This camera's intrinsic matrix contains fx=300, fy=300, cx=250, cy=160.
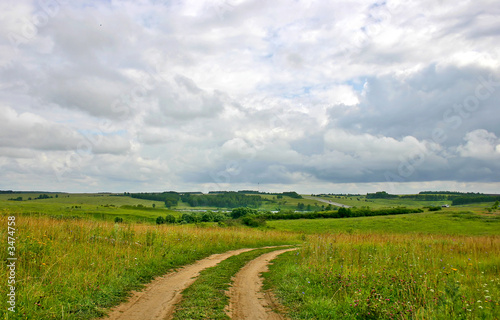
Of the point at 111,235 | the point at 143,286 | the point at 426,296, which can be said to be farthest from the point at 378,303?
the point at 111,235

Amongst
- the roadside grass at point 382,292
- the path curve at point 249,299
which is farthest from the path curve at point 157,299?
the roadside grass at point 382,292

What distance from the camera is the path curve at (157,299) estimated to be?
752 cm

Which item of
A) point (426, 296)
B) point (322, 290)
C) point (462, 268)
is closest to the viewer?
point (426, 296)

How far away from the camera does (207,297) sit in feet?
29.5

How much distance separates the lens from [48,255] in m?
10.5

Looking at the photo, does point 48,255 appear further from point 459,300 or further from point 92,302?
point 459,300

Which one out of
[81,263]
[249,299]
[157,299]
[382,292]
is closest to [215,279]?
[249,299]

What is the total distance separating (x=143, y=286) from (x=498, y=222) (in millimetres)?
80855

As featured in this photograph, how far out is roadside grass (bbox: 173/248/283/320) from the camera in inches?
298

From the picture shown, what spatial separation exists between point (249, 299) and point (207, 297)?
1.34 m

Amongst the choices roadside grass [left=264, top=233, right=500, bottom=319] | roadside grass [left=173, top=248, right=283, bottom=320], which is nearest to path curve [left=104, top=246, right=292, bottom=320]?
roadside grass [left=173, top=248, right=283, bottom=320]

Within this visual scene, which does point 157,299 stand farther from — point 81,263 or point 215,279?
point 81,263

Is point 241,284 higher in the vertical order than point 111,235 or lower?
lower

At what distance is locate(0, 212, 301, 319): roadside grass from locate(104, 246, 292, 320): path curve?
37 cm
